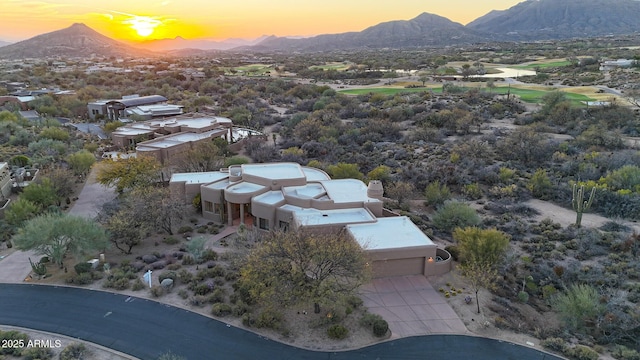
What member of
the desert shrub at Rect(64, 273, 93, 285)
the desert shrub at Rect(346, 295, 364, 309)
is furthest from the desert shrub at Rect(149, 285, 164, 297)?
the desert shrub at Rect(346, 295, 364, 309)

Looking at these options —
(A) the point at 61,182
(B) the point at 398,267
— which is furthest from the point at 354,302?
(A) the point at 61,182

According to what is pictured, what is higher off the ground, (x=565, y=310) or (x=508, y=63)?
(x=508, y=63)

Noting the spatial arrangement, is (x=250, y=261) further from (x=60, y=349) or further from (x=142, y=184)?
(x=142, y=184)

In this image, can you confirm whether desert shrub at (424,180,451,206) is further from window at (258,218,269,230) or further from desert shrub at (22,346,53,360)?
desert shrub at (22,346,53,360)

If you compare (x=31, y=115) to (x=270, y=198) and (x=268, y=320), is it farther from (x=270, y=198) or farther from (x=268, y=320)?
(x=268, y=320)

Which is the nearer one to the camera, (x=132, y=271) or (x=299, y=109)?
(x=132, y=271)

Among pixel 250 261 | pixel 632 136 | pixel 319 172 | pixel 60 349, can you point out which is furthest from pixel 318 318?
pixel 632 136
